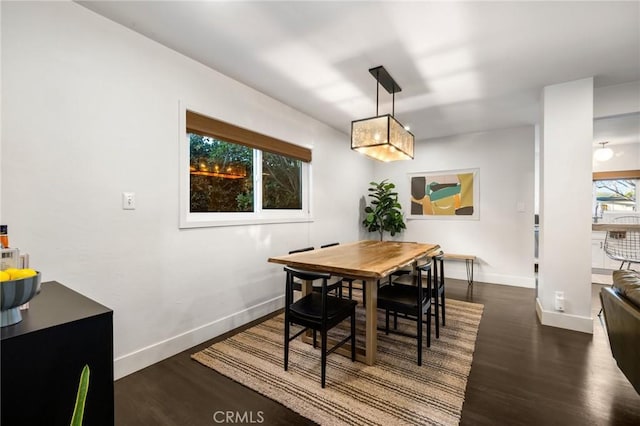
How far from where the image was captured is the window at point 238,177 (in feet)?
8.60

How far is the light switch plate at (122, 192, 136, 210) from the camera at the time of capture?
206 centimetres

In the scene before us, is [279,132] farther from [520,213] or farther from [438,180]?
[520,213]

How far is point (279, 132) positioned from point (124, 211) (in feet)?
6.23

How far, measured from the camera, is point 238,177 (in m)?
3.10

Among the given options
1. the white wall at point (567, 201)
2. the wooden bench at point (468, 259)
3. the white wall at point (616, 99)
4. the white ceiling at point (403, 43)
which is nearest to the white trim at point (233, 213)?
the white ceiling at point (403, 43)

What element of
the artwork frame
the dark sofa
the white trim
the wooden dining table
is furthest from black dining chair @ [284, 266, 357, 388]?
the artwork frame

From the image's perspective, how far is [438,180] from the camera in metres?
5.14

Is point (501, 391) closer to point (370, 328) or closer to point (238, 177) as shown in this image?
point (370, 328)

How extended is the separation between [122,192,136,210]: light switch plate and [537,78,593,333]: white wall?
12.6 feet

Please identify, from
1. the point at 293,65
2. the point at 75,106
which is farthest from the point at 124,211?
the point at 293,65

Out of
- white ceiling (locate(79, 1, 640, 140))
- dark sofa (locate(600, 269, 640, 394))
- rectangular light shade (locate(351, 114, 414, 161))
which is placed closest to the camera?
dark sofa (locate(600, 269, 640, 394))

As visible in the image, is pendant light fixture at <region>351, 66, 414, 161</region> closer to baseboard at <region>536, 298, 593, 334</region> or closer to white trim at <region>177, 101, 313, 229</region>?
white trim at <region>177, 101, 313, 229</region>

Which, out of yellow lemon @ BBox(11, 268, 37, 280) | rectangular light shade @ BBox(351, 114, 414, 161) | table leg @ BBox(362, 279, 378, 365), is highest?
rectangular light shade @ BBox(351, 114, 414, 161)

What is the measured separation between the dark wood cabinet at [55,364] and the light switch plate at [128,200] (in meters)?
1.00
